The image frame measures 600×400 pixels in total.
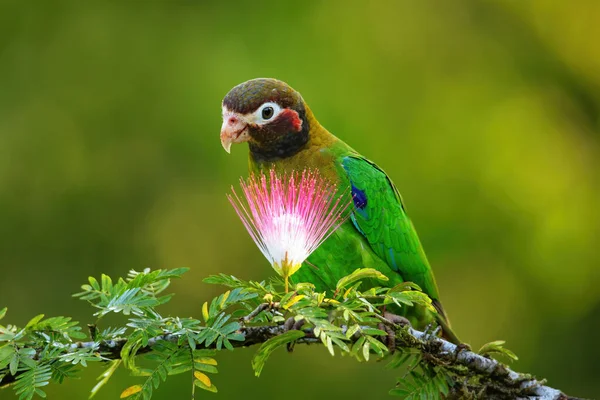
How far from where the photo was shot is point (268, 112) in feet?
9.50

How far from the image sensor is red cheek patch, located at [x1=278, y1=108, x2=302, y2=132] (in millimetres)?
2959

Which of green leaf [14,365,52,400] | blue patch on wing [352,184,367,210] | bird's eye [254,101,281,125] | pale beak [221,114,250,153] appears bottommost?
green leaf [14,365,52,400]

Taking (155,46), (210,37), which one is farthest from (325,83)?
(155,46)

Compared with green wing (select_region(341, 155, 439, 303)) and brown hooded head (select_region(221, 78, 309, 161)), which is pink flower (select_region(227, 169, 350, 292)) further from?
green wing (select_region(341, 155, 439, 303))

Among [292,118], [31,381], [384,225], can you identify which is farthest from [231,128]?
[31,381]

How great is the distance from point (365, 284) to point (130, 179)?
3316 millimetres

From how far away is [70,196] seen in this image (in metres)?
5.85

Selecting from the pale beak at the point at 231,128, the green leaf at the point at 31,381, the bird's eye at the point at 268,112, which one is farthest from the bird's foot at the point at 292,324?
the bird's eye at the point at 268,112

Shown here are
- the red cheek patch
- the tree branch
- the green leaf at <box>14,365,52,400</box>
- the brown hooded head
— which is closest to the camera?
the green leaf at <box>14,365,52,400</box>

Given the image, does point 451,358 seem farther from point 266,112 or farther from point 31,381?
point 266,112

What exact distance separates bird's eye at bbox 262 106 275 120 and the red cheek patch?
0.06m

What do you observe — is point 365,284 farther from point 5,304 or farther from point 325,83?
point 5,304

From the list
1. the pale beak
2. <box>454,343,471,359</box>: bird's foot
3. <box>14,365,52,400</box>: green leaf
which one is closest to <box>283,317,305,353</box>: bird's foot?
<box>454,343,471,359</box>: bird's foot

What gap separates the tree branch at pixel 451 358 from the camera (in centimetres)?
180
